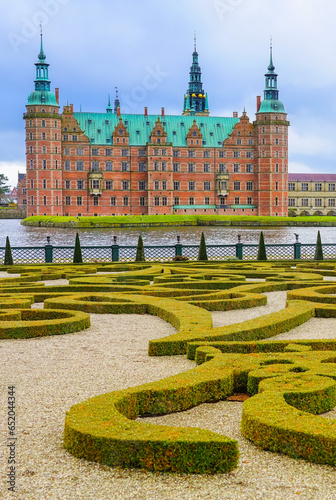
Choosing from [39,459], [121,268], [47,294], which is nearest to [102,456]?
[39,459]

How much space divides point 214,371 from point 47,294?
497cm

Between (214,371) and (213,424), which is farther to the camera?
(214,371)

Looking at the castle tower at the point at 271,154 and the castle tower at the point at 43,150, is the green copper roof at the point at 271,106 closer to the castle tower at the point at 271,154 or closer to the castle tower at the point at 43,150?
the castle tower at the point at 271,154

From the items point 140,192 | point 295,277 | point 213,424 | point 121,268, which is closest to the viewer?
point 213,424

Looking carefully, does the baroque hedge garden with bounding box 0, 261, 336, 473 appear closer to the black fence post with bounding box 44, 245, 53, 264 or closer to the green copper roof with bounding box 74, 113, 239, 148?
the black fence post with bounding box 44, 245, 53, 264

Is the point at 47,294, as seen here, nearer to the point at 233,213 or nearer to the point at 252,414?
the point at 252,414

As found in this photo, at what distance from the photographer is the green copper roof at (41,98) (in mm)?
69062

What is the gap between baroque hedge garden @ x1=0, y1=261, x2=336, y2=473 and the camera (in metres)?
3.43

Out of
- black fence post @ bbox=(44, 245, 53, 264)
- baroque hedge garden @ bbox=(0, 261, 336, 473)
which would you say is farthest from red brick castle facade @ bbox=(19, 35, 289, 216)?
baroque hedge garden @ bbox=(0, 261, 336, 473)

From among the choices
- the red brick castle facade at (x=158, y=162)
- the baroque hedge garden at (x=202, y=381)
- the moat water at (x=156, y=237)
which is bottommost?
the moat water at (x=156, y=237)

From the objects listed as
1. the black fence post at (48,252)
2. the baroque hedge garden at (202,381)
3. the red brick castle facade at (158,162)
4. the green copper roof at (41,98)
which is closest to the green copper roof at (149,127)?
the red brick castle facade at (158,162)

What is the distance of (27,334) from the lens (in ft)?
22.7

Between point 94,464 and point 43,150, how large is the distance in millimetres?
67369

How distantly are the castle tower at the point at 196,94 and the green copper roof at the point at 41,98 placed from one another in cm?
3285
